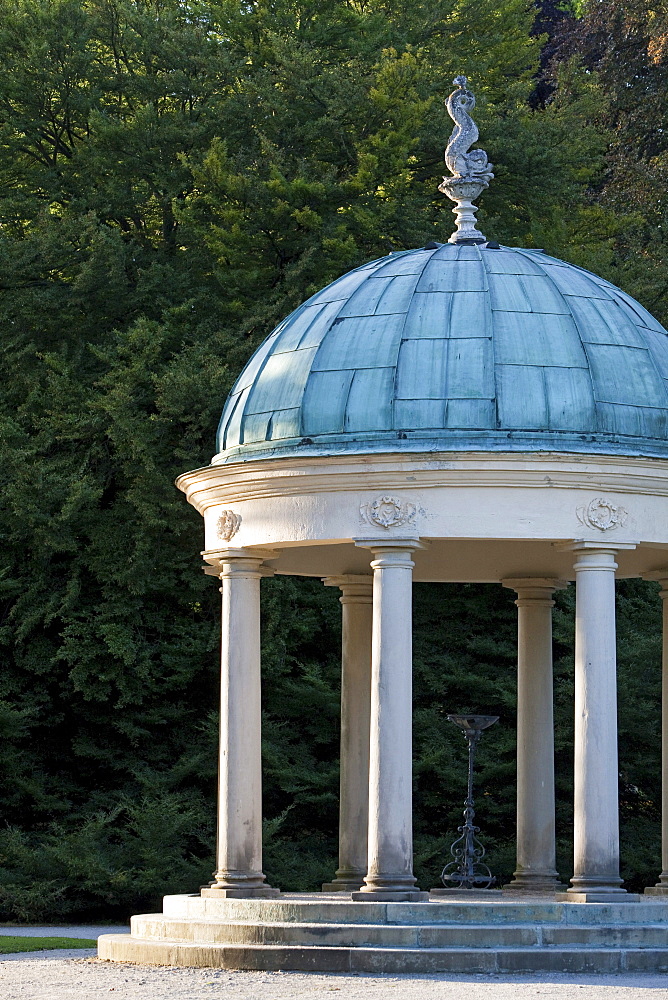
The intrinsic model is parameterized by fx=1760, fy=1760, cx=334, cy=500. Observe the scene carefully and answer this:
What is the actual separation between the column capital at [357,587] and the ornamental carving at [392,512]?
4896 mm

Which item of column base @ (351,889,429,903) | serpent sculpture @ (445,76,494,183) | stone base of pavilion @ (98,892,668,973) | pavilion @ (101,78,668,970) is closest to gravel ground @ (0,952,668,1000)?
stone base of pavilion @ (98,892,668,973)

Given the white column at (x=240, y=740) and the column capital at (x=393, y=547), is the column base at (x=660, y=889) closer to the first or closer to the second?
the white column at (x=240, y=740)

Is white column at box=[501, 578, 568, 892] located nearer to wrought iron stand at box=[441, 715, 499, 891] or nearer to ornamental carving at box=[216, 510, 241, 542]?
wrought iron stand at box=[441, 715, 499, 891]

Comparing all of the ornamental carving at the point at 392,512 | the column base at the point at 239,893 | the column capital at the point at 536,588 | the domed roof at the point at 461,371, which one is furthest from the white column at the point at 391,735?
the column capital at the point at 536,588

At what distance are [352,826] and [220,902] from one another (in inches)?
184

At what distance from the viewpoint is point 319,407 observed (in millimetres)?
22062

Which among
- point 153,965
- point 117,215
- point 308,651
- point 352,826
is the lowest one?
point 153,965

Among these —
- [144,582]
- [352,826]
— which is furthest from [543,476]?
[144,582]

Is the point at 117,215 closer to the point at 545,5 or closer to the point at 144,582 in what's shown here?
the point at 144,582

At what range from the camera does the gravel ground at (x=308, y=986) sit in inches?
679

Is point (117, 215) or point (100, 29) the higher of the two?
point (100, 29)

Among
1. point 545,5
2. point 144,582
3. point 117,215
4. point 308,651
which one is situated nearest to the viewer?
point 144,582

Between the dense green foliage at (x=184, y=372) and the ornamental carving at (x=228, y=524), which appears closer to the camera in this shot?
the ornamental carving at (x=228, y=524)

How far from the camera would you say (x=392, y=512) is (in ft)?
69.4
